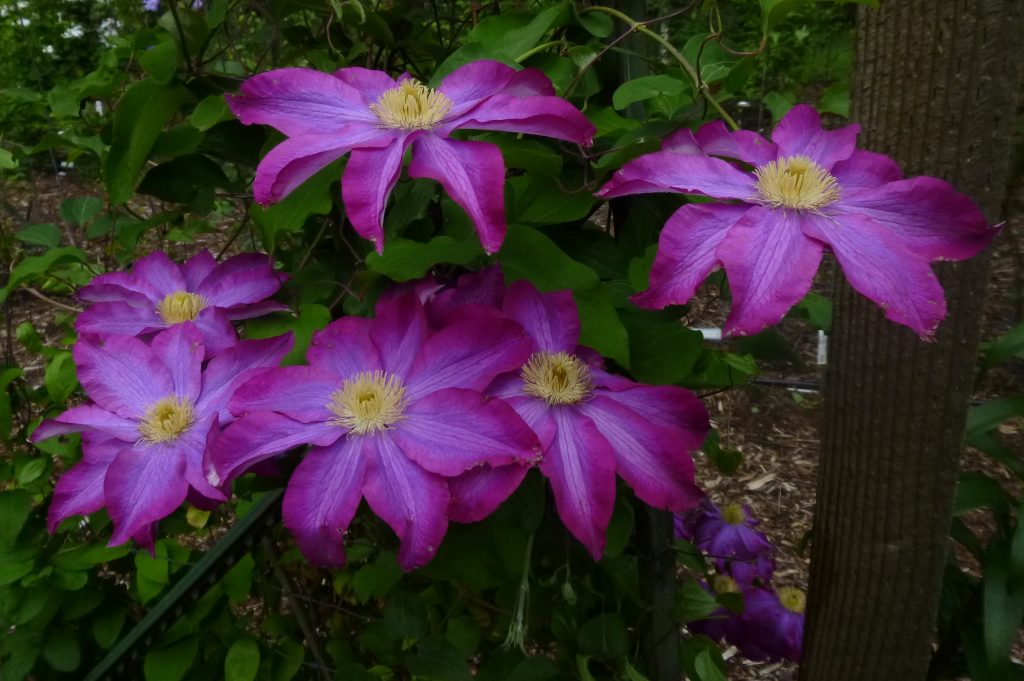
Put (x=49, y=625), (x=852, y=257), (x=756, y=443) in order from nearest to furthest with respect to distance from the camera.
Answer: (x=852, y=257), (x=49, y=625), (x=756, y=443)

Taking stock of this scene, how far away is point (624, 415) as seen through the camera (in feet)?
1.53

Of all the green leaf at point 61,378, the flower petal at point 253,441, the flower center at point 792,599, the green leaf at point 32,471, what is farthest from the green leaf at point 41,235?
the flower center at point 792,599

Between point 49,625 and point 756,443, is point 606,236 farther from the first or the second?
point 756,443

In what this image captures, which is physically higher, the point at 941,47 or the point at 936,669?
the point at 941,47

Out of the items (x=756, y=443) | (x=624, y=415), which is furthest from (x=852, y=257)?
(x=756, y=443)

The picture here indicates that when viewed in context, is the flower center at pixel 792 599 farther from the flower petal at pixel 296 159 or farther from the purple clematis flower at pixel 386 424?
the flower petal at pixel 296 159

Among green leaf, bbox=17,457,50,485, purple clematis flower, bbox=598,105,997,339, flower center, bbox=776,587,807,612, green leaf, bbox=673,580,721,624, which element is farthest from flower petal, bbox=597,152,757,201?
flower center, bbox=776,587,807,612

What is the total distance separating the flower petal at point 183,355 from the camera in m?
0.52

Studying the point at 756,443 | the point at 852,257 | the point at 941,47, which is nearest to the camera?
the point at 852,257

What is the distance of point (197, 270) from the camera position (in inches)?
24.7

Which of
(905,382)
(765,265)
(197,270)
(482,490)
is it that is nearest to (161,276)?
(197,270)

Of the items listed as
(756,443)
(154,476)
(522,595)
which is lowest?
(756,443)

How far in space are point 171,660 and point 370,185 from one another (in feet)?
2.09

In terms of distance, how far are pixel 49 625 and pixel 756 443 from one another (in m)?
1.73
